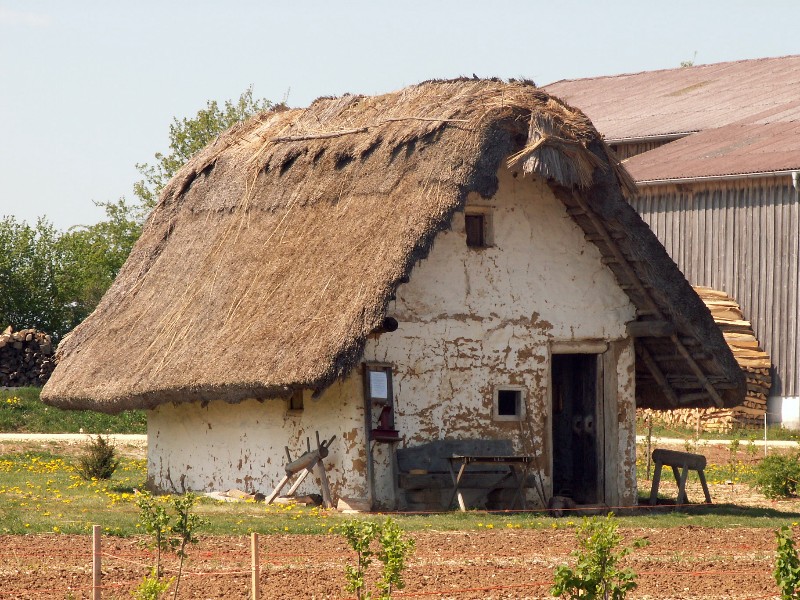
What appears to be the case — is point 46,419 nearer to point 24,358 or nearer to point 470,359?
point 24,358

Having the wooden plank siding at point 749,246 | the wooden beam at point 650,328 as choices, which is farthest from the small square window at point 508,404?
the wooden plank siding at point 749,246

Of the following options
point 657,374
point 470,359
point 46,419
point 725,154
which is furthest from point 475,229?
point 725,154

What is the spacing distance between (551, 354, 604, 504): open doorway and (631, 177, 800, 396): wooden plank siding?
11686mm

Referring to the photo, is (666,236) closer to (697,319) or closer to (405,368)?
(697,319)

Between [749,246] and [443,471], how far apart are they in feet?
51.6

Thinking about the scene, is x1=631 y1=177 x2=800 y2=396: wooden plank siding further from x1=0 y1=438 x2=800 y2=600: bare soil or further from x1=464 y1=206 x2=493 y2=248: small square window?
x1=0 y1=438 x2=800 y2=600: bare soil

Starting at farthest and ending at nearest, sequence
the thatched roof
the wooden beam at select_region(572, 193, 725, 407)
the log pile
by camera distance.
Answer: the log pile → the wooden beam at select_region(572, 193, 725, 407) → the thatched roof

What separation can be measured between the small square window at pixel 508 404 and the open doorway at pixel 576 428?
1.49m

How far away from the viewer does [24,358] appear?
117 ft

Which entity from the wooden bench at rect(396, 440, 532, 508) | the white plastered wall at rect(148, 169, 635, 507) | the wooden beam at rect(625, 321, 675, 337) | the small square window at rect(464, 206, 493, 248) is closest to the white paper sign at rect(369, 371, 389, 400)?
the white plastered wall at rect(148, 169, 635, 507)

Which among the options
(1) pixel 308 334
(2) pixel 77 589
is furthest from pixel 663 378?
(2) pixel 77 589

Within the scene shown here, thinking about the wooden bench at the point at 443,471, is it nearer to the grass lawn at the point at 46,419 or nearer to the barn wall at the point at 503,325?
the barn wall at the point at 503,325

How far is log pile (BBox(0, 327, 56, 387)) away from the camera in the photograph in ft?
116

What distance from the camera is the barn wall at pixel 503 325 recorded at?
19.0 metres
